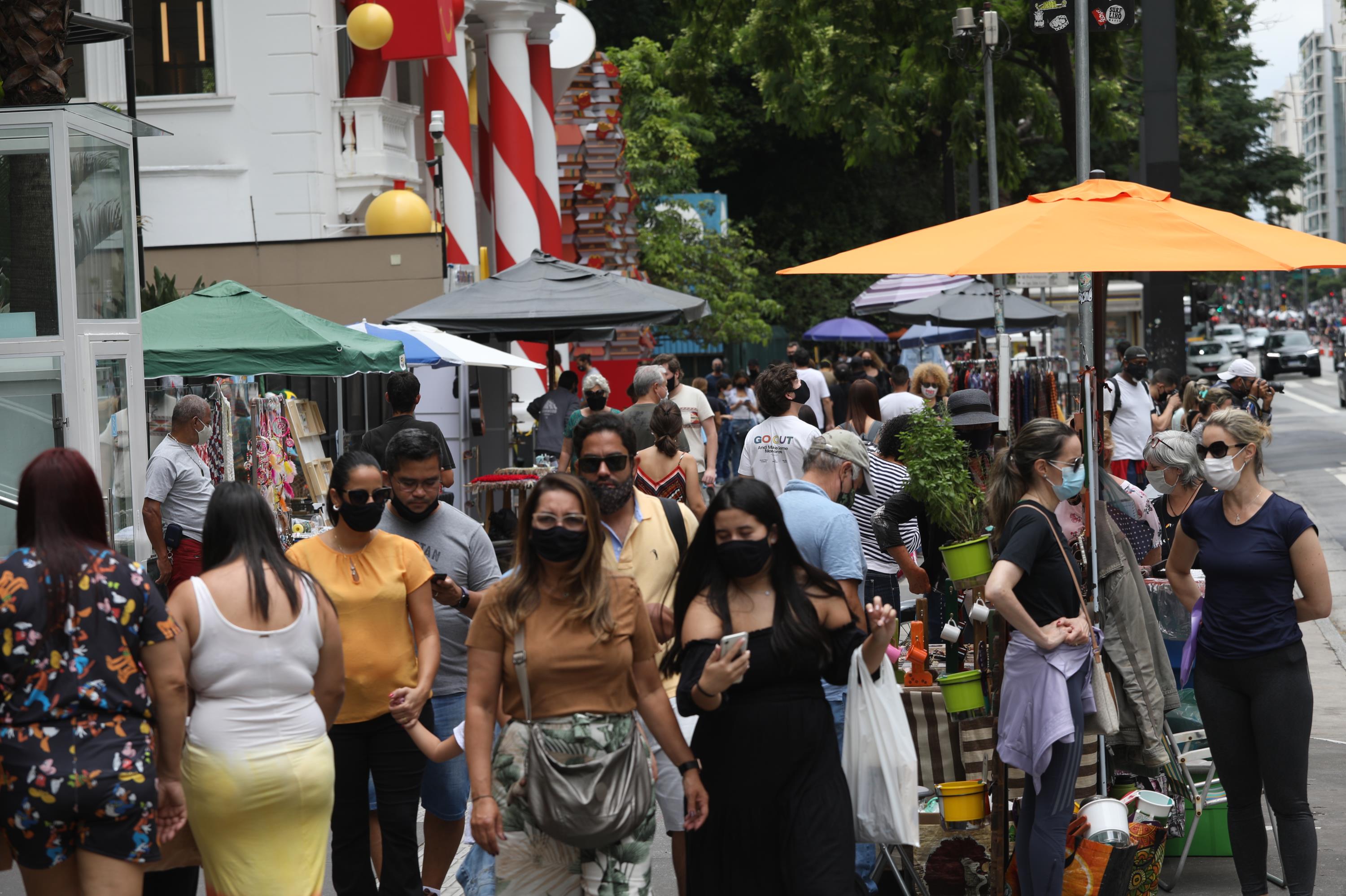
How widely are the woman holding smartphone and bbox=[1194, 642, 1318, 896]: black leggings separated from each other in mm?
1940

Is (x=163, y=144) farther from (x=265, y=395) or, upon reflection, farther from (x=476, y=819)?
(x=476, y=819)

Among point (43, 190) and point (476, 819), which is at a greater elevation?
point (43, 190)

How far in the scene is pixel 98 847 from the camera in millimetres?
4211

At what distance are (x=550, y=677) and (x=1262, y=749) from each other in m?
2.93

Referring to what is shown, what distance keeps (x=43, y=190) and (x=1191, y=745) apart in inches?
248

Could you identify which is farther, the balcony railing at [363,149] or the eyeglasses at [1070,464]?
the balcony railing at [363,149]

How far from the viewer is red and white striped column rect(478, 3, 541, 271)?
2367cm

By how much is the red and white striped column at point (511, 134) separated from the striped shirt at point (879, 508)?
15159mm

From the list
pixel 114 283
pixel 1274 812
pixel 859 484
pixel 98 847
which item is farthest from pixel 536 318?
pixel 98 847

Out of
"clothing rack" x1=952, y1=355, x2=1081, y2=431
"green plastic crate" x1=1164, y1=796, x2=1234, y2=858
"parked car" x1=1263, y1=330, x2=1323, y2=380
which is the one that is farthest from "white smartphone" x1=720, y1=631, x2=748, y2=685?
"parked car" x1=1263, y1=330, x2=1323, y2=380

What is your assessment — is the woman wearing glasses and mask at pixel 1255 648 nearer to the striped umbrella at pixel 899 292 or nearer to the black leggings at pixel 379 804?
the black leggings at pixel 379 804

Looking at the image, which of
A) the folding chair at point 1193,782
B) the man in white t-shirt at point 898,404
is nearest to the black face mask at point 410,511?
the folding chair at point 1193,782

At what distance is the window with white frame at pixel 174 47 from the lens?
711 inches

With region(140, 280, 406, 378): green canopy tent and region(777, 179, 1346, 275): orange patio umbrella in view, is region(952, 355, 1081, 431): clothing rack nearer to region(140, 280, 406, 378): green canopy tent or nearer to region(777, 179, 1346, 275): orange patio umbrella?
region(777, 179, 1346, 275): orange patio umbrella
